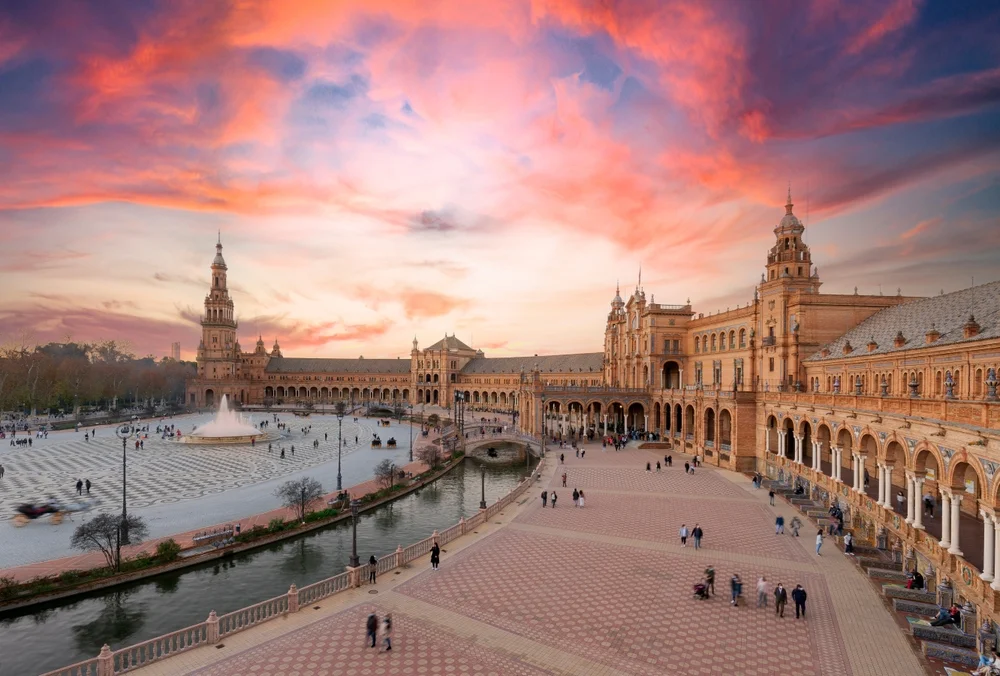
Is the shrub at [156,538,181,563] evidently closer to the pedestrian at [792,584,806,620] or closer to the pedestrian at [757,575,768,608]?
the pedestrian at [757,575,768,608]

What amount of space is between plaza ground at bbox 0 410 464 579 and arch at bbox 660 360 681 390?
29.7 m

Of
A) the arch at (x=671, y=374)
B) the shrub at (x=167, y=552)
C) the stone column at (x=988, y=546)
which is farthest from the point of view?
the arch at (x=671, y=374)

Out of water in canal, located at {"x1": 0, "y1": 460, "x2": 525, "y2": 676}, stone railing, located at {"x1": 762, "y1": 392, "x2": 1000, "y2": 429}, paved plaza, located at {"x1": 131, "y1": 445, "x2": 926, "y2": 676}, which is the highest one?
stone railing, located at {"x1": 762, "y1": 392, "x2": 1000, "y2": 429}

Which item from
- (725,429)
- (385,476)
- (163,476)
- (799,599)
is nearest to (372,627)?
(799,599)

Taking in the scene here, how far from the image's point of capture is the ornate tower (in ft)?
425

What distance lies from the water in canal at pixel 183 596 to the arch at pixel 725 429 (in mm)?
25240

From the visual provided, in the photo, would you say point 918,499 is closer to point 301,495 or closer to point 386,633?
point 386,633

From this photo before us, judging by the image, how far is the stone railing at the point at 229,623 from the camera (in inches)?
552

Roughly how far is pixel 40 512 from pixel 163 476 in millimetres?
12126

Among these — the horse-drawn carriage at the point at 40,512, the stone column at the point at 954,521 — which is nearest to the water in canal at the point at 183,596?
the horse-drawn carriage at the point at 40,512

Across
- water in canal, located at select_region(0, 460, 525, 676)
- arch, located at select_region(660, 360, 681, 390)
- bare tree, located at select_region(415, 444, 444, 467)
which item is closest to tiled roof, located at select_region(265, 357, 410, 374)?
arch, located at select_region(660, 360, 681, 390)

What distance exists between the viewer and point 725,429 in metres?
48.9

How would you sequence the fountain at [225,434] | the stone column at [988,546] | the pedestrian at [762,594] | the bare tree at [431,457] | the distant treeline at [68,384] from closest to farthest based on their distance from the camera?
the stone column at [988,546]
the pedestrian at [762,594]
the bare tree at [431,457]
the fountain at [225,434]
the distant treeline at [68,384]

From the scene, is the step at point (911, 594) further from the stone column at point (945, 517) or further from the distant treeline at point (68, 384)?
the distant treeline at point (68, 384)
